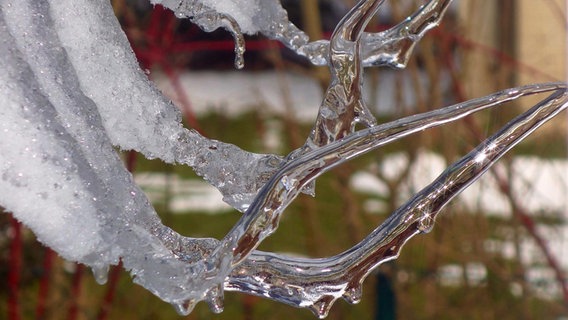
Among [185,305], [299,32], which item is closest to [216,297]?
[185,305]

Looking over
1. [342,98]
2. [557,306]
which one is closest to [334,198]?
[557,306]

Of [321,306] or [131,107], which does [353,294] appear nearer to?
[321,306]

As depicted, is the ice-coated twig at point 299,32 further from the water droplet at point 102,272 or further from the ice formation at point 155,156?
the water droplet at point 102,272

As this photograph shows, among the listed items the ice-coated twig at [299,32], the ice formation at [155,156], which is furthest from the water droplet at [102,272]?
the ice-coated twig at [299,32]

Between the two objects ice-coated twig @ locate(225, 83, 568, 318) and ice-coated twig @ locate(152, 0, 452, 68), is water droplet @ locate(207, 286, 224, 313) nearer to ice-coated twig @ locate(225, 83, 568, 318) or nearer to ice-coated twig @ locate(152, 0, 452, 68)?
ice-coated twig @ locate(225, 83, 568, 318)

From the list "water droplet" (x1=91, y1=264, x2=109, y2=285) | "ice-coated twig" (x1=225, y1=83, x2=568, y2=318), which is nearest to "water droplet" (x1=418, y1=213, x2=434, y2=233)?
"ice-coated twig" (x1=225, y1=83, x2=568, y2=318)

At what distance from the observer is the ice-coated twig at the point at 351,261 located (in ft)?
1.08

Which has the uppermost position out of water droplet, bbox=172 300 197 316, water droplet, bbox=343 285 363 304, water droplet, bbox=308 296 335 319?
water droplet, bbox=343 285 363 304

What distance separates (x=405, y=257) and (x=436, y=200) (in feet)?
4.20

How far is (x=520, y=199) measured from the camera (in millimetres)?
1623

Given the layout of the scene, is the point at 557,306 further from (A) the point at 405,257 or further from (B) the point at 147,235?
(B) the point at 147,235

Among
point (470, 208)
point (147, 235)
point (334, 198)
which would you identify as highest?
point (334, 198)

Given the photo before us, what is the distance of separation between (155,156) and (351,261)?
0.10m

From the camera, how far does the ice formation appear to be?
31 centimetres
